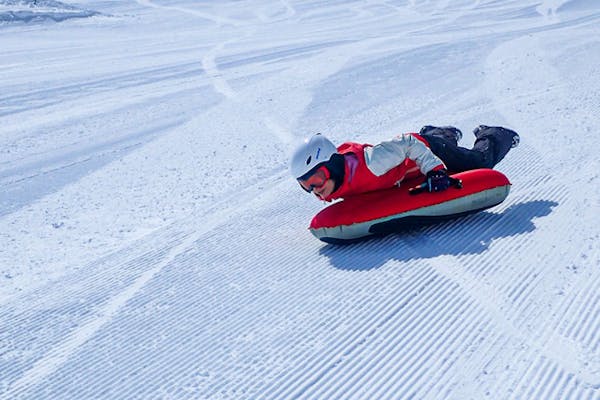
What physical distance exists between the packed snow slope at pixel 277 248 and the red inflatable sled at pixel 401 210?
11 cm

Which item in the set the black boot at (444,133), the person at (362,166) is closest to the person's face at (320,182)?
the person at (362,166)

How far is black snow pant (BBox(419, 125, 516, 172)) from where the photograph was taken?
449 centimetres

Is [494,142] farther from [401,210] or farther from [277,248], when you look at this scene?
[277,248]

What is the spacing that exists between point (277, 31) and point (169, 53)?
11.4 ft

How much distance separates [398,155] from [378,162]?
15 cm

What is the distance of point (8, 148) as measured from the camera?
283 inches

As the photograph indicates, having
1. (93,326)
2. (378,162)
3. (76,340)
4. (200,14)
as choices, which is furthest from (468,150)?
(200,14)

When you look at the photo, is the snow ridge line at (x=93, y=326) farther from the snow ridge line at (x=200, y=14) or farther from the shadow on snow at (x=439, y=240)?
the snow ridge line at (x=200, y=14)

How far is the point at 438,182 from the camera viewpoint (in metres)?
4.02

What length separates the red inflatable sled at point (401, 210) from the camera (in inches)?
156

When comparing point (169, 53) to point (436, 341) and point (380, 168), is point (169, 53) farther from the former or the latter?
point (436, 341)

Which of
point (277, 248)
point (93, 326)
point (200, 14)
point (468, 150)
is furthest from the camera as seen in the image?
point (200, 14)

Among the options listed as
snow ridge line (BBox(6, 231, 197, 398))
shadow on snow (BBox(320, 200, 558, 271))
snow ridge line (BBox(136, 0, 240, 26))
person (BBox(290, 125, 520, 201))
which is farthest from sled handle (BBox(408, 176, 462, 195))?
snow ridge line (BBox(136, 0, 240, 26))

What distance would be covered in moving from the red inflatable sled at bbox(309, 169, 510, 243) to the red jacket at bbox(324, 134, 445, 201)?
109 millimetres
